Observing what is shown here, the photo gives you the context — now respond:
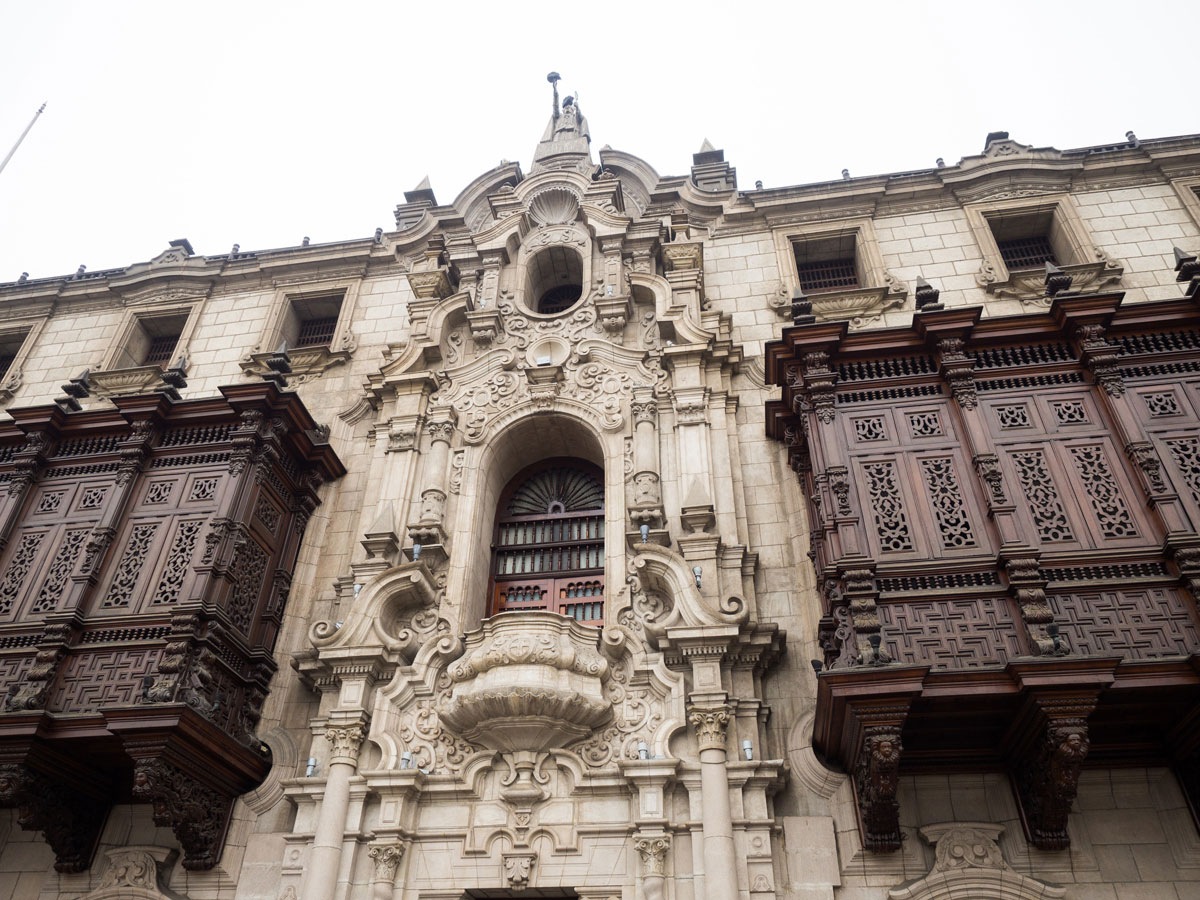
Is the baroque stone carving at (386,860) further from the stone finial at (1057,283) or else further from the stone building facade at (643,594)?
the stone finial at (1057,283)

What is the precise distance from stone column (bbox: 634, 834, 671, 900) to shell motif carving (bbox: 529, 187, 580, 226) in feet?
40.2

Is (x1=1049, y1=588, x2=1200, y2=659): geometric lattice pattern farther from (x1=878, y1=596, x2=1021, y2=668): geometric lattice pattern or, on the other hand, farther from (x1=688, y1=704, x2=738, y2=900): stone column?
(x1=688, y1=704, x2=738, y2=900): stone column

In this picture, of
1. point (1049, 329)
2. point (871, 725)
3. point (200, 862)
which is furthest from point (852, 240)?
point (200, 862)

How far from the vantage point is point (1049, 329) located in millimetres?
11867

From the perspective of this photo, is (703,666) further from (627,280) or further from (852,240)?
(852,240)

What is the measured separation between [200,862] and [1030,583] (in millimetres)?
11243

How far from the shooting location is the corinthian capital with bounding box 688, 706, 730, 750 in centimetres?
1041

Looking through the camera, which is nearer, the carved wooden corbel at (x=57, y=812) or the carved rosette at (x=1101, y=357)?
the carved wooden corbel at (x=57, y=812)

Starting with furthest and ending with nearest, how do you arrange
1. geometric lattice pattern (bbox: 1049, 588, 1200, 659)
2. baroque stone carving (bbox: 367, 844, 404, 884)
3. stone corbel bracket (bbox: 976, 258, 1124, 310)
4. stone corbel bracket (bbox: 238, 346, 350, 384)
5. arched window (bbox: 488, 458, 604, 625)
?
stone corbel bracket (bbox: 238, 346, 350, 384), stone corbel bracket (bbox: 976, 258, 1124, 310), arched window (bbox: 488, 458, 604, 625), baroque stone carving (bbox: 367, 844, 404, 884), geometric lattice pattern (bbox: 1049, 588, 1200, 659)

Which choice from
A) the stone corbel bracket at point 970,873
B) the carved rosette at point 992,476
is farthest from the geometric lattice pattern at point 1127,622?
the stone corbel bracket at point 970,873


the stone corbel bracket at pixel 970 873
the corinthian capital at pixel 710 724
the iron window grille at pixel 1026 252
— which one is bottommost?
the stone corbel bracket at pixel 970 873

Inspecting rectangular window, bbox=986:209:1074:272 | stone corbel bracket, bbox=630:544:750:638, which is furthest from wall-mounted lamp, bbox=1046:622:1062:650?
rectangular window, bbox=986:209:1074:272

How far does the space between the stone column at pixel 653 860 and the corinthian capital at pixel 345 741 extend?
13.1 feet

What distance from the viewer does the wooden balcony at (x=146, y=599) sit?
10547 millimetres
